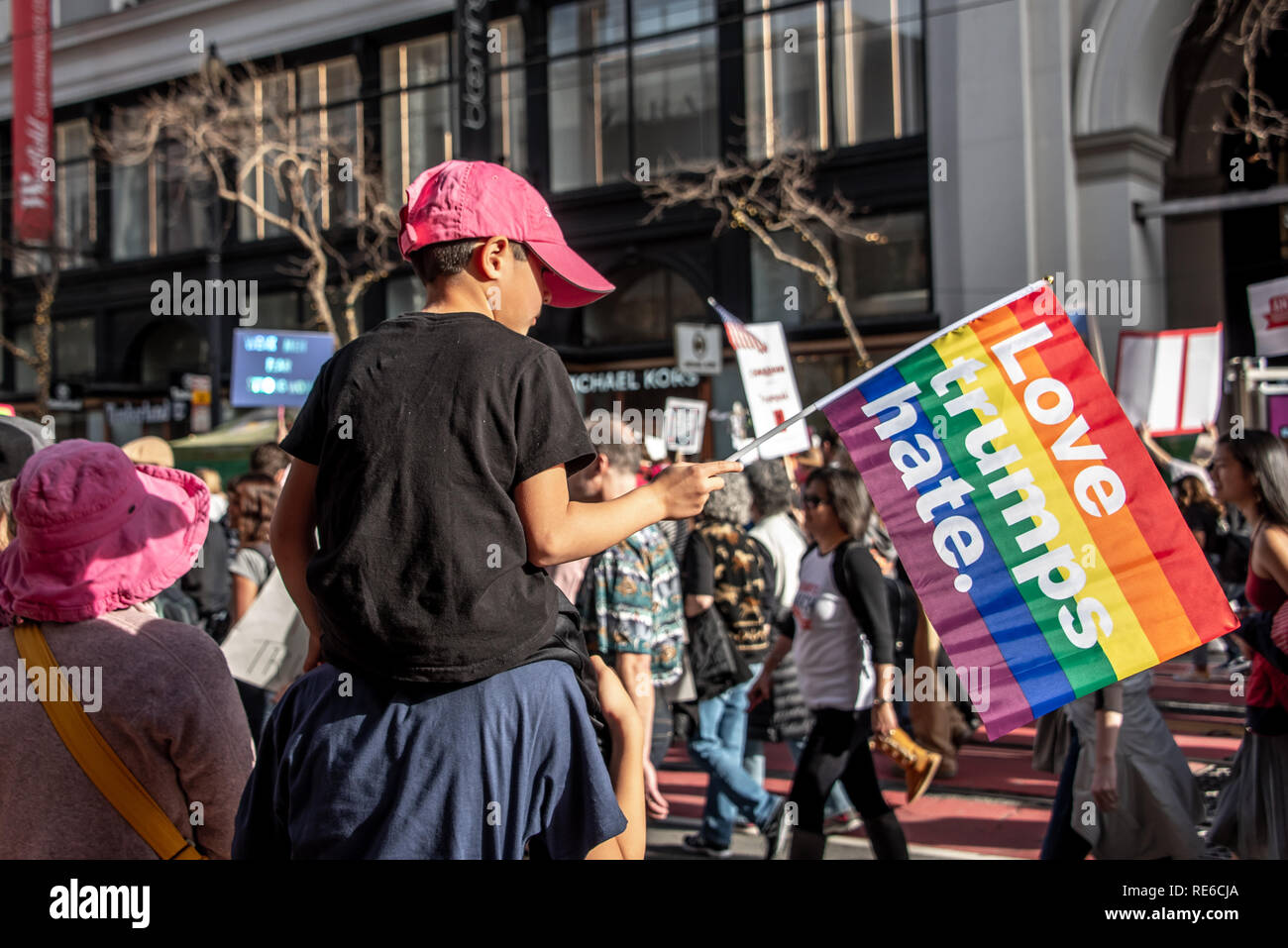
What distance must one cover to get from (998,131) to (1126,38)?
209cm

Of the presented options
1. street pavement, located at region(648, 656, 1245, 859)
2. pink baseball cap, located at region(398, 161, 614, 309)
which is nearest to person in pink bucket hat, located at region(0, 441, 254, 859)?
pink baseball cap, located at region(398, 161, 614, 309)

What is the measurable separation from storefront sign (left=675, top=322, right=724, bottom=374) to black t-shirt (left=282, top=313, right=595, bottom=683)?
13.3m

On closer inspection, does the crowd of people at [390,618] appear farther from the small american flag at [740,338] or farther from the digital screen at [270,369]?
the digital screen at [270,369]

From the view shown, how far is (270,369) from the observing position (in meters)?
13.8

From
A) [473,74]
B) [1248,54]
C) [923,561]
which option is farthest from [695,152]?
[923,561]

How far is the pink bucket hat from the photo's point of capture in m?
2.27

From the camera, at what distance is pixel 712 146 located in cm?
2206

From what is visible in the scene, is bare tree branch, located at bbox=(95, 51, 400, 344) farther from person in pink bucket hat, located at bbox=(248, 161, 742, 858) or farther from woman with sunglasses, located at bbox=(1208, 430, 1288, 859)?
person in pink bucket hat, located at bbox=(248, 161, 742, 858)

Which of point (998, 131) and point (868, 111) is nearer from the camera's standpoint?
point (998, 131)

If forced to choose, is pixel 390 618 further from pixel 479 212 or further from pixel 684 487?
pixel 479 212

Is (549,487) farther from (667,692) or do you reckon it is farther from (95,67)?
(95,67)

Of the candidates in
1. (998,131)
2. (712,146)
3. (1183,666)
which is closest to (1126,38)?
(998,131)

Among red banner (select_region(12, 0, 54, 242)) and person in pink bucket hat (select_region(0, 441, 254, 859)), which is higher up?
red banner (select_region(12, 0, 54, 242))
